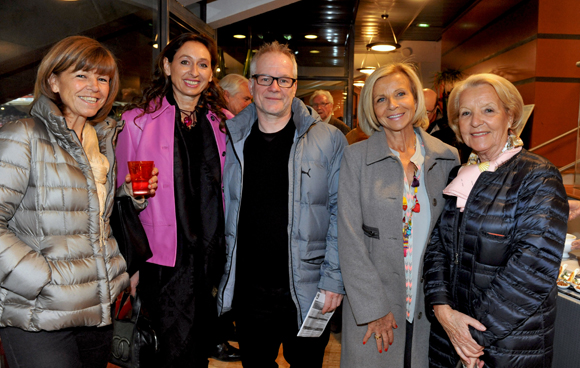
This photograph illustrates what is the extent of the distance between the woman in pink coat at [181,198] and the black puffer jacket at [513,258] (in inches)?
47.1

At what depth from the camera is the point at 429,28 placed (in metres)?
12.6

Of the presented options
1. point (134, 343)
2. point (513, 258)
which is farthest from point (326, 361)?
point (513, 258)

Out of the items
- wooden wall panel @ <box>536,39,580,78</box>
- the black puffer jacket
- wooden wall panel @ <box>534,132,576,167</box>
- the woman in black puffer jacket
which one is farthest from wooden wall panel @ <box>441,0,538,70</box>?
the black puffer jacket

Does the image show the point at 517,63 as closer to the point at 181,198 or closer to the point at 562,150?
the point at 562,150

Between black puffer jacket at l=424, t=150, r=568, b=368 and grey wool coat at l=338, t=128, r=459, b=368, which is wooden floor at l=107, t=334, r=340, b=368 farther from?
black puffer jacket at l=424, t=150, r=568, b=368

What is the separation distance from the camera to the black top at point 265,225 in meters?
2.02

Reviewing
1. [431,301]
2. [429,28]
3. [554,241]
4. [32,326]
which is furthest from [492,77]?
[429,28]

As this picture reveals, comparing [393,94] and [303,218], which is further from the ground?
[393,94]

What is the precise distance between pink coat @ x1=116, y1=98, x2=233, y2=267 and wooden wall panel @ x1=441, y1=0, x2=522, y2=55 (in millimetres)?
8460

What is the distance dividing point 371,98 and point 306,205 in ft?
2.00

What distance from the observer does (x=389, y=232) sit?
184 cm

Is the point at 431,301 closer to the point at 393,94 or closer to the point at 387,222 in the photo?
the point at 387,222

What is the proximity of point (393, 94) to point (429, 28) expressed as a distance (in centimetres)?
1202

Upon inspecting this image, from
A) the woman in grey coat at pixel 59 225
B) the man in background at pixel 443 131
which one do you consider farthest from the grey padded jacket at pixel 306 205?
the man in background at pixel 443 131
